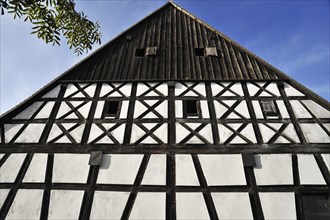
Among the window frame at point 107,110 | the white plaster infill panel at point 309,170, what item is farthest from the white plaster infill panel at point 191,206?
the window frame at point 107,110

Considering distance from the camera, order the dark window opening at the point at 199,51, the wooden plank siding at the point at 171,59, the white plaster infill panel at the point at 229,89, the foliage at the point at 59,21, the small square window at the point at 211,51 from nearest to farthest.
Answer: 1. the foliage at the point at 59,21
2. the white plaster infill panel at the point at 229,89
3. the wooden plank siding at the point at 171,59
4. the small square window at the point at 211,51
5. the dark window opening at the point at 199,51

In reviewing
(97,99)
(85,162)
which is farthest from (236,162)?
(97,99)

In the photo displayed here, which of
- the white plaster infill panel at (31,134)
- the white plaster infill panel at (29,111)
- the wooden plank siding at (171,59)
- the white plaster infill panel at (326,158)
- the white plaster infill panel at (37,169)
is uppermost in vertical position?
the wooden plank siding at (171,59)

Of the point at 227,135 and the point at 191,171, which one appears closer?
the point at 191,171

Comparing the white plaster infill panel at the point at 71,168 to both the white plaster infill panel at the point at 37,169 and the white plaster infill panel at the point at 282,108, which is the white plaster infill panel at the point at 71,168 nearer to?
the white plaster infill panel at the point at 37,169

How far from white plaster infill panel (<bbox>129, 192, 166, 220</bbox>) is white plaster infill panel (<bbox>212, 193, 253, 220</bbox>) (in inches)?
46.5

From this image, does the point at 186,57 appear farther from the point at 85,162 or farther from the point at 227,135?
the point at 85,162

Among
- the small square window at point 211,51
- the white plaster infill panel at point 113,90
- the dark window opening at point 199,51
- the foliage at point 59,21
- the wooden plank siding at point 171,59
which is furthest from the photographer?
the dark window opening at point 199,51

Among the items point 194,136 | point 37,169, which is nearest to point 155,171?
point 194,136

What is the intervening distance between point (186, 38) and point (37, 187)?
7.61m

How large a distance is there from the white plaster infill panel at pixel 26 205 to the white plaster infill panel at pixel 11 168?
493mm

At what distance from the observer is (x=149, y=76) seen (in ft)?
25.3

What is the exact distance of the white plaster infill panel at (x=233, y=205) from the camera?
4648mm

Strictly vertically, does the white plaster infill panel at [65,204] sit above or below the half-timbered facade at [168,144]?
below
